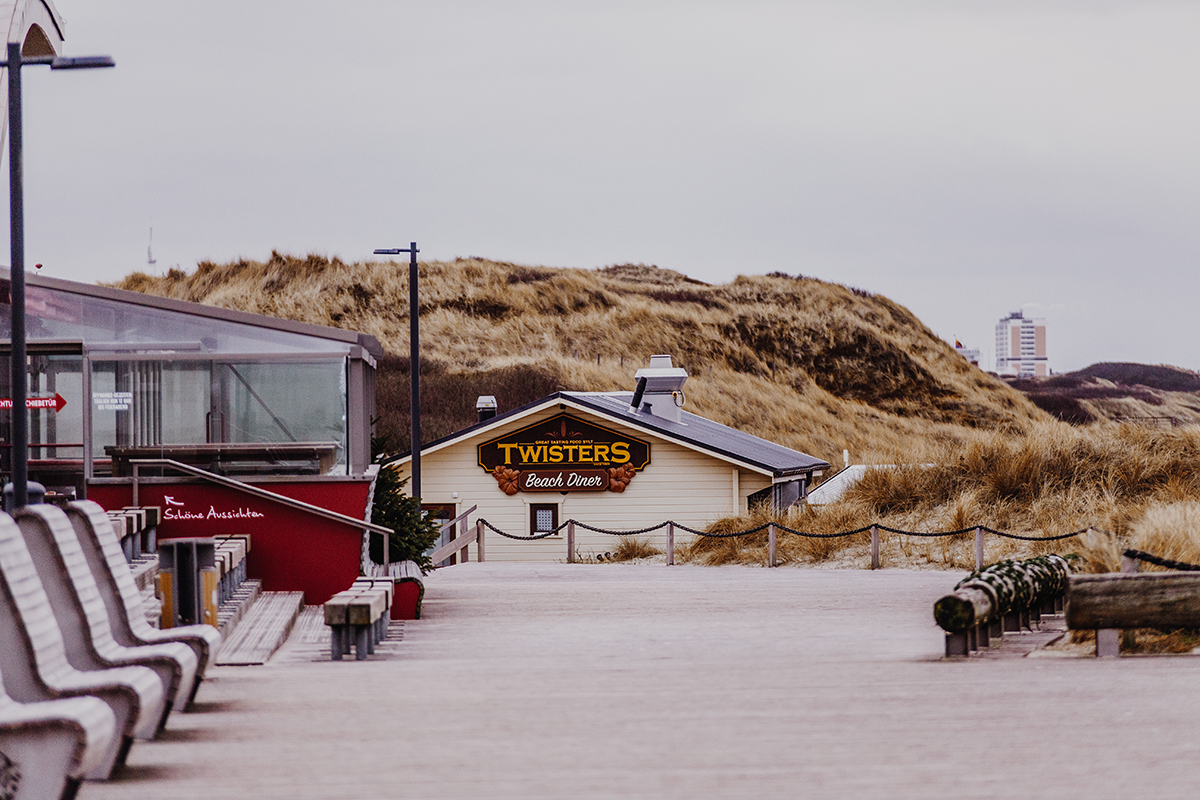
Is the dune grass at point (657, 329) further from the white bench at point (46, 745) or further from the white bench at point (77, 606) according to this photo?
the white bench at point (46, 745)

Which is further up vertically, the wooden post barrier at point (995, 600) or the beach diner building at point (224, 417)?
the beach diner building at point (224, 417)

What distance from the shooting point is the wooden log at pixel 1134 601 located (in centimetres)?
922

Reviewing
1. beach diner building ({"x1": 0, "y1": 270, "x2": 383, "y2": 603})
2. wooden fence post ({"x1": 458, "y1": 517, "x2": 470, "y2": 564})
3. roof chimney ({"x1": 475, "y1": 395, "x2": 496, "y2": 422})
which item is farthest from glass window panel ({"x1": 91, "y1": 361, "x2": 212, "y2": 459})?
roof chimney ({"x1": 475, "y1": 395, "x2": 496, "y2": 422})

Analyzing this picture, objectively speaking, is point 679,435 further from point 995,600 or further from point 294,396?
point 995,600

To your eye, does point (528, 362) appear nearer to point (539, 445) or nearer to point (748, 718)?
point (539, 445)

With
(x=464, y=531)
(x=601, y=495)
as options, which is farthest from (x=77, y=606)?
(x=601, y=495)

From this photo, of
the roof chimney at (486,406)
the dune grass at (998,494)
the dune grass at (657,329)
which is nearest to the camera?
the dune grass at (998,494)

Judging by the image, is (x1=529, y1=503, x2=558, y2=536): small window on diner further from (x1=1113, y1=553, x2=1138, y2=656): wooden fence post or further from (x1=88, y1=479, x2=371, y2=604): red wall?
(x1=1113, y1=553, x2=1138, y2=656): wooden fence post

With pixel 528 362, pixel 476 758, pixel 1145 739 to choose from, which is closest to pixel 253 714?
pixel 476 758

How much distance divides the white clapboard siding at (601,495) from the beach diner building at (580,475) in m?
0.03

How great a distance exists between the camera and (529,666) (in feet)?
31.1

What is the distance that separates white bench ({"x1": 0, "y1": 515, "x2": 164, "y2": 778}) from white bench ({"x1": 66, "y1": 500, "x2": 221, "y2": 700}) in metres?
0.84

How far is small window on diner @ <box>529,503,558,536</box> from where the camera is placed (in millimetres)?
36156

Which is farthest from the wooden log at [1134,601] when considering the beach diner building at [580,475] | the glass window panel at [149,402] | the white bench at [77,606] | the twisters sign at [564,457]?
the twisters sign at [564,457]
